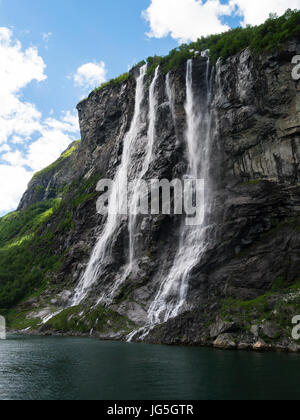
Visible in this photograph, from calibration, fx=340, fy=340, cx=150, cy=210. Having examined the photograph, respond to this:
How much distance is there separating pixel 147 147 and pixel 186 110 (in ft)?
35.0

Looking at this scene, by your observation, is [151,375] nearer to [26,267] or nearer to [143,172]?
[143,172]

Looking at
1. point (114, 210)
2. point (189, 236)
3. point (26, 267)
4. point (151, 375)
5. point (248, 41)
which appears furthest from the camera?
point (26, 267)

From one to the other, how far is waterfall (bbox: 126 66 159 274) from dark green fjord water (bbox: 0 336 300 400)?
26.4 metres

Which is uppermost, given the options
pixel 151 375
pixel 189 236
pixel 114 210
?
pixel 114 210

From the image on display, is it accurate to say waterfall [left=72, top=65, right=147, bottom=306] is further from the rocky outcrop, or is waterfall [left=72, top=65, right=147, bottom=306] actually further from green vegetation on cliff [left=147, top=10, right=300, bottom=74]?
green vegetation on cliff [left=147, top=10, right=300, bottom=74]

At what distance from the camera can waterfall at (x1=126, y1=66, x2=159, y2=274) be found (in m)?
57.8

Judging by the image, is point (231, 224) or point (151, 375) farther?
point (231, 224)

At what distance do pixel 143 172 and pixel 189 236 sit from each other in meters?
19.1

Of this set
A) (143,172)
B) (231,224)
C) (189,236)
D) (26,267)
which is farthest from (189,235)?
(26,267)

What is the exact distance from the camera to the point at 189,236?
51.0 meters

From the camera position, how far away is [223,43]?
2495 inches

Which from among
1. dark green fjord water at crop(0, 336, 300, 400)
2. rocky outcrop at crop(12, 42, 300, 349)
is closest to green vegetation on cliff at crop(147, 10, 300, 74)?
rocky outcrop at crop(12, 42, 300, 349)

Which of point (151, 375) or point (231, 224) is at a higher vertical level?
point (231, 224)
